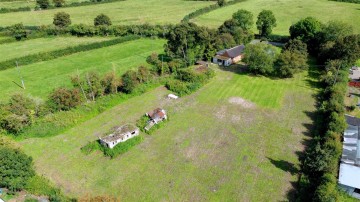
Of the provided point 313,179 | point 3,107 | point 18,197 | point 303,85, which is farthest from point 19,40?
point 313,179

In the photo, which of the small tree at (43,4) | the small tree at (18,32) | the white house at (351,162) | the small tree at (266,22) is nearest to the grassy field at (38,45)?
the small tree at (18,32)

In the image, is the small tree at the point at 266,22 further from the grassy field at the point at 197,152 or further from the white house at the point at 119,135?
the white house at the point at 119,135

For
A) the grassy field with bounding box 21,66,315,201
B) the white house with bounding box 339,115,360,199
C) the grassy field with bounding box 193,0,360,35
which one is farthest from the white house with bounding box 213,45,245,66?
the white house with bounding box 339,115,360,199

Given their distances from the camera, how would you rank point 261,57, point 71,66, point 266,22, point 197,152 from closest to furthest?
point 197,152
point 261,57
point 71,66
point 266,22

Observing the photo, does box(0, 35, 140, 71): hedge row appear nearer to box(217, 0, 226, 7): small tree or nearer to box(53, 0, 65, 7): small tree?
box(217, 0, 226, 7): small tree

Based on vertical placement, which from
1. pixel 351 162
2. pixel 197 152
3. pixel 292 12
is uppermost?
pixel 292 12

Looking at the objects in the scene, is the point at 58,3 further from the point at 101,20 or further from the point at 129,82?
the point at 129,82

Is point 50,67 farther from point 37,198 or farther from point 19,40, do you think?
point 37,198

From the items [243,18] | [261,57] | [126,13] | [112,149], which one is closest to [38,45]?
[126,13]
